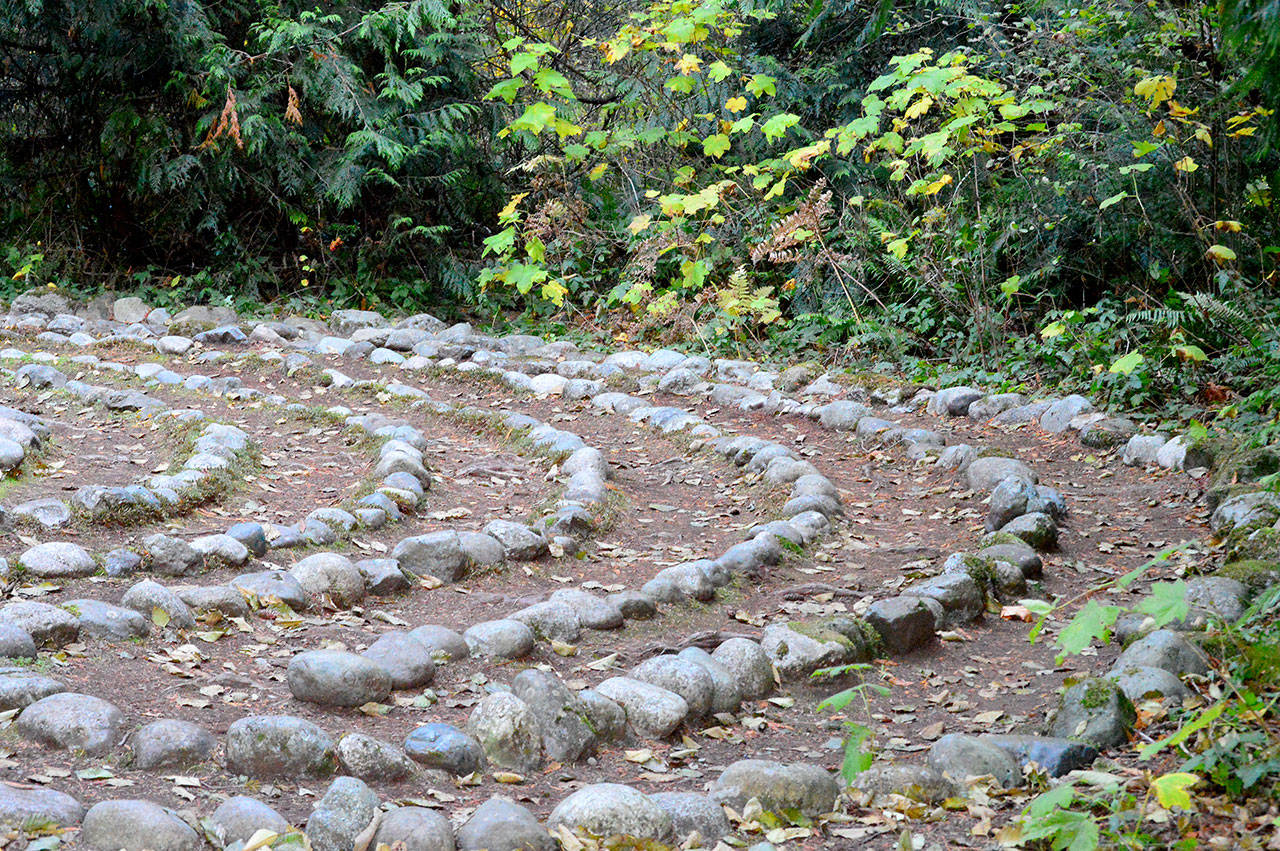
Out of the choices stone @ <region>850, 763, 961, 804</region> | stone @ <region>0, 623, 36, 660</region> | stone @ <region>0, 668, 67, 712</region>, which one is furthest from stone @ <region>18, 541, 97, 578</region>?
stone @ <region>850, 763, 961, 804</region>

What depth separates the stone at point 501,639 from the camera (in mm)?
2947

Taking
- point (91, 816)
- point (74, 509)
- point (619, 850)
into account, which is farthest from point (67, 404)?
point (619, 850)

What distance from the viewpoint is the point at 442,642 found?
9.57 ft

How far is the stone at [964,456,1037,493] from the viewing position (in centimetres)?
441

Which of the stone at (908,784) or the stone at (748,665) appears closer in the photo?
the stone at (908,784)

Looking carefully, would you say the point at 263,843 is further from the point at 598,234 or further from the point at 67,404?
the point at 598,234

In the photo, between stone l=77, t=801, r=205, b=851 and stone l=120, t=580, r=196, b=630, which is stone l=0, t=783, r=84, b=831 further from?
stone l=120, t=580, r=196, b=630

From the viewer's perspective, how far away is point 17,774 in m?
2.07

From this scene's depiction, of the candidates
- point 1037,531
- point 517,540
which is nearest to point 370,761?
point 517,540

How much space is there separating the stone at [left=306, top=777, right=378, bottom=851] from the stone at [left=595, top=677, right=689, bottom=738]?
73cm

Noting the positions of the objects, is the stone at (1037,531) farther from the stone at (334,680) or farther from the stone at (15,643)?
the stone at (15,643)

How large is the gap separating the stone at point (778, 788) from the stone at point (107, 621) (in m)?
1.64

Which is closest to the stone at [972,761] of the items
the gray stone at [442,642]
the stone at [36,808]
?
the gray stone at [442,642]

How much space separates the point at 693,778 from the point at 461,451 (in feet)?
9.95
